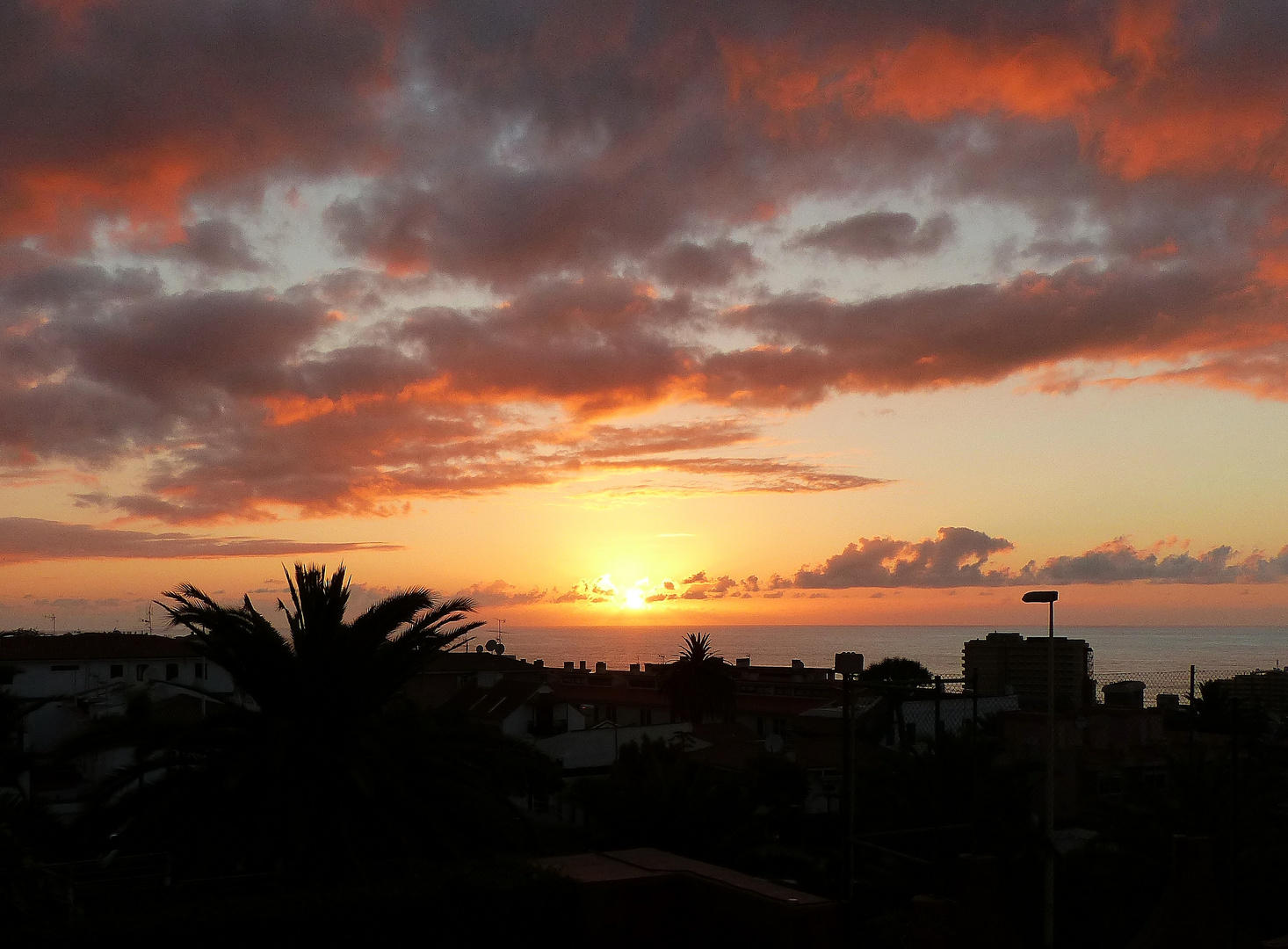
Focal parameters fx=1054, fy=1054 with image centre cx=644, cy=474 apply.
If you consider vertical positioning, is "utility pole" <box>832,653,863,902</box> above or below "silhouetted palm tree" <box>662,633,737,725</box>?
above

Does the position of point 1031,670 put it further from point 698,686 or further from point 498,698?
point 498,698

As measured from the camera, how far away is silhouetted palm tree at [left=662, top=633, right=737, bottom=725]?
68.4 metres

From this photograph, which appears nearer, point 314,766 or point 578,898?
point 578,898

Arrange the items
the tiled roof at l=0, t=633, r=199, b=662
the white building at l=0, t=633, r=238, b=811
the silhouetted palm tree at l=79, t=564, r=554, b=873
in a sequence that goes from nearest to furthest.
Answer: the silhouetted palm tree at l=79, t=564, r=554, b=873
the white building at l=0, t=633, r=238, b=811
the tiled roof at l=0, t=633, r=199, b=662

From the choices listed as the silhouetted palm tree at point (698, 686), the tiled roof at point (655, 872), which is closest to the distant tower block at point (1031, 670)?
the silhouetted palm tree at point (698, 686)

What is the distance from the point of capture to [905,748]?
1988cm

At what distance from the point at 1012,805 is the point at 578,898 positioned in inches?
454

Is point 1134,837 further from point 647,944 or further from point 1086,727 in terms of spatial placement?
point 1086,727

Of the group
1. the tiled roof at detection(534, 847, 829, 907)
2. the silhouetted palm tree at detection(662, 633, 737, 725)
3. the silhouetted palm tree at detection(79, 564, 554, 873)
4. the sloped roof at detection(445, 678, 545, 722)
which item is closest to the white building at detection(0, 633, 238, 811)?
the sloped roof at detection(445, 678, 545, 722)

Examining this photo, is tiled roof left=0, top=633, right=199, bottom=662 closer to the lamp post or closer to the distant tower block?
the distant tower block

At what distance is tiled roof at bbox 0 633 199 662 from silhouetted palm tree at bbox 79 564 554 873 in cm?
5244

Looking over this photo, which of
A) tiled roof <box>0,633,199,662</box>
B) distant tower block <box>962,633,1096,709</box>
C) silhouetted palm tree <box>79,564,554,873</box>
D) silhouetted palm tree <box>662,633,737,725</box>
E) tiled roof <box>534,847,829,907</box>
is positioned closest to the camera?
tiled roof <box>534,847,829,907</box>

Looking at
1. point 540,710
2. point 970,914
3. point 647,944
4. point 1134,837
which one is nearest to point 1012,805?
point 1134,837

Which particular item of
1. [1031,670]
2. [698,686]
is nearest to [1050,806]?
Answer: [698,686]
